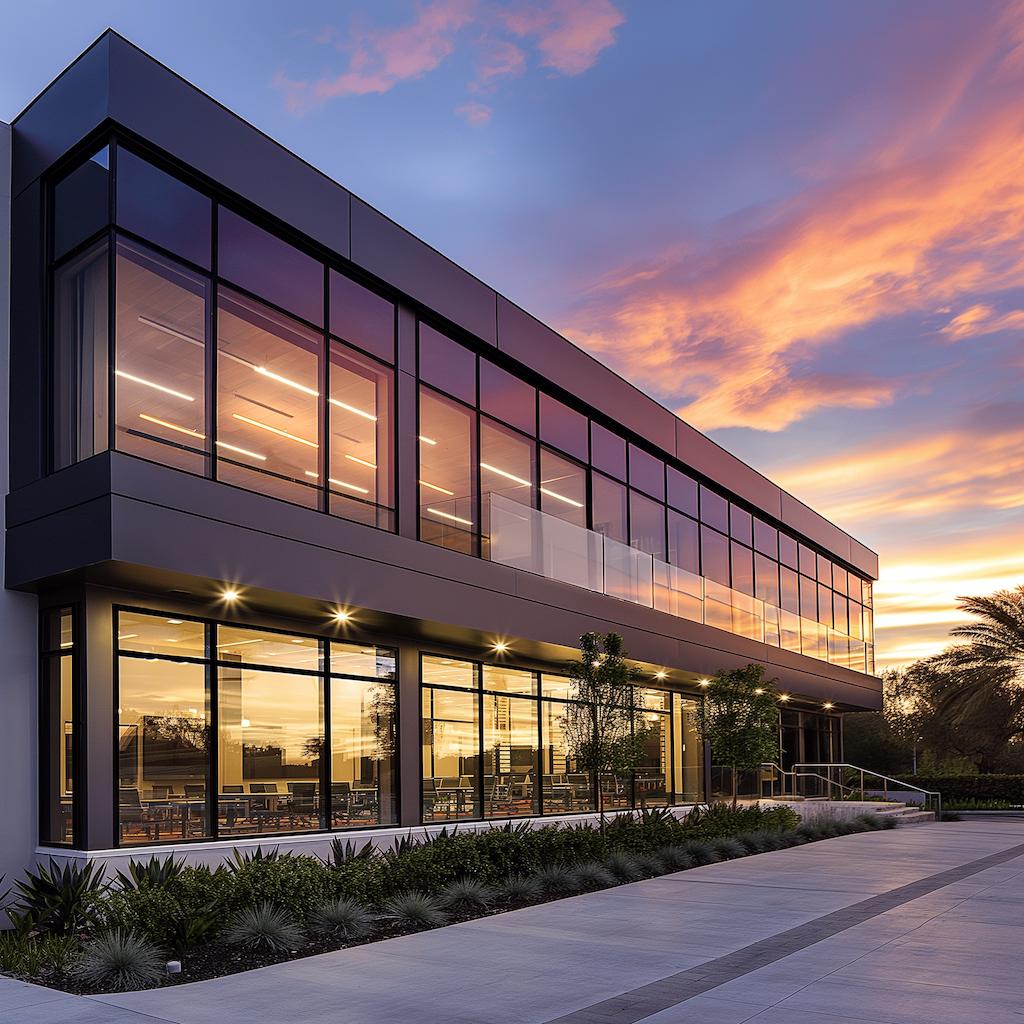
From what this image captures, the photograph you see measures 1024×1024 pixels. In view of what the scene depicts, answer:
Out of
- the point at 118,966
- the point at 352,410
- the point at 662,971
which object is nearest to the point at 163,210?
the point at 352,410

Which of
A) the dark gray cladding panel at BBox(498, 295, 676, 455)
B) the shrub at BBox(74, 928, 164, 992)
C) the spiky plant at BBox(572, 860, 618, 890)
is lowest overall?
the spiky plant at BBox(572, 860, 618, 890)

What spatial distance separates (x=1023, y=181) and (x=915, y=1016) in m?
16.0

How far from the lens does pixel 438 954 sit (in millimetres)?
10648

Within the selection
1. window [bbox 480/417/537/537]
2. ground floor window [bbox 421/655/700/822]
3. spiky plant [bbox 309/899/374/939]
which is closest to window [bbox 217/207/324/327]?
window [bbox 480/417/537/537]

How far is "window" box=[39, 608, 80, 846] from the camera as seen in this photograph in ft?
41.9

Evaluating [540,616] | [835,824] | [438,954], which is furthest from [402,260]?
[835,824]

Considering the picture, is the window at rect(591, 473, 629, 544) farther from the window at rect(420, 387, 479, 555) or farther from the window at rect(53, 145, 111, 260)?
the window at rect(53, 145, 111, 260)

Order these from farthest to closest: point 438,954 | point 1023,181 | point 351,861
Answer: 1. point 1023,181
2. point 351,861
3. point 438,954

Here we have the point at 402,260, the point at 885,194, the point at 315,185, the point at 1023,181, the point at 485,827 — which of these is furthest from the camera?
the point at 885,194

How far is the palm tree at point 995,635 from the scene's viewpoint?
130ft

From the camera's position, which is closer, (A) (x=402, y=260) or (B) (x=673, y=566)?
(A) (x=402, y=260)

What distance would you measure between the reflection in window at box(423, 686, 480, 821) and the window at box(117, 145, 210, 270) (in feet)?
Result: 25.6

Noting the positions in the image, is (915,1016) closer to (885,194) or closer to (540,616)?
(540,616)

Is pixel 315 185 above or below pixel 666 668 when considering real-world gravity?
above
